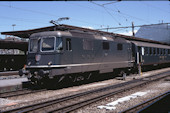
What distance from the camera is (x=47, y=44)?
12102 mm

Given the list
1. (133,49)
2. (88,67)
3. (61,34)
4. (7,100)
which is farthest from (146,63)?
(7,100)

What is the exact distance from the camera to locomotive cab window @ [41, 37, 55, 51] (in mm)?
11909

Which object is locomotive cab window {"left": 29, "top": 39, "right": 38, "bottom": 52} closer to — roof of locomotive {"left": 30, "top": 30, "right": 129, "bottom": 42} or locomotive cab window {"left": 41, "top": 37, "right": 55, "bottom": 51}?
roof of locomotive {"left": 30, "top": 30, "right": 129, "bottom": 42}

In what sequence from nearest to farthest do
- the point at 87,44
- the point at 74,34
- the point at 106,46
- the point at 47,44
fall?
the point at 47,44 → the point at 74,34 → the point at 87,44 → the point at 106,46

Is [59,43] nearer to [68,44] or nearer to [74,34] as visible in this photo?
[68,44]

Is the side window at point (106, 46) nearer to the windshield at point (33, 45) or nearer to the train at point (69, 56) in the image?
the train at point (69, 56)

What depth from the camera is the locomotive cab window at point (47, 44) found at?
39.1 feet

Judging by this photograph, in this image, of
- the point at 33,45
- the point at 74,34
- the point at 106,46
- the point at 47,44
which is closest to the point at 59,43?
the point at 47,44

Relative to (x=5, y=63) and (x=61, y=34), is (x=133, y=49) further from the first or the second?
(x=5, y=63)

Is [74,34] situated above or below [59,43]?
above

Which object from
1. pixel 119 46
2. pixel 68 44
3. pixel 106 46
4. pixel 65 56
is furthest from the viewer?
pixel 119 46

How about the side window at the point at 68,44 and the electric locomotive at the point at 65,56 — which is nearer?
the electric locomotive at the point at 65,56

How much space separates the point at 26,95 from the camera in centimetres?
1046

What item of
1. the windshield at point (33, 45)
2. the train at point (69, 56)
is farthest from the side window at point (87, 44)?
the windshield at point (33, 45)
